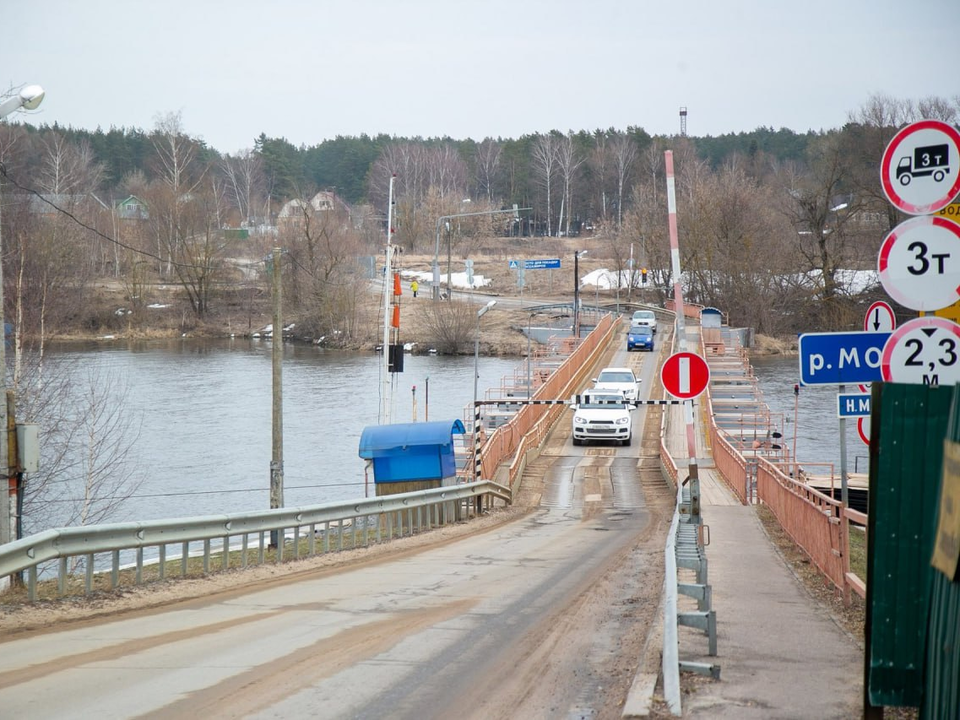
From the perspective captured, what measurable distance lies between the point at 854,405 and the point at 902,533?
5.01 meters

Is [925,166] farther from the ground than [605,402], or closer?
farther from the ground

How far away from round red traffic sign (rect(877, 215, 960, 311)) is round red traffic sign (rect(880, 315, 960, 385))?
148mm

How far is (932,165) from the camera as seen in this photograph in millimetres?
7539

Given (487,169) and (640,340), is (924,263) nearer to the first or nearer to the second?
(640,340)

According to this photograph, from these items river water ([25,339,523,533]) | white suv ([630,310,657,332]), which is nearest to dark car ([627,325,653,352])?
white suv ([630,310,657,332])

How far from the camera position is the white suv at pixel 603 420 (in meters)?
38.8

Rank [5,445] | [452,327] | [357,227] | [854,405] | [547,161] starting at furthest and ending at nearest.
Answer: [547,161] < [357,227] < [452,327] < [5,445] < [854,405]

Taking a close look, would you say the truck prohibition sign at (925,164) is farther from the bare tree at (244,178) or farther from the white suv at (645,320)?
the bare tree at (244,178)

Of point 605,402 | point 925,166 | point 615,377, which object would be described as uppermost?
point 925,166

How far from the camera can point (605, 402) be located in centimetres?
4025

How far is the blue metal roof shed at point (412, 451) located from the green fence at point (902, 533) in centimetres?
1968

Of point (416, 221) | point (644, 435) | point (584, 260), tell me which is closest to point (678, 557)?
point (644, 435)

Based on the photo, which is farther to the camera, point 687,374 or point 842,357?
point 687,374

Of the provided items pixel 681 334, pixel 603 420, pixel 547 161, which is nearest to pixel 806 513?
pixel 681 334
